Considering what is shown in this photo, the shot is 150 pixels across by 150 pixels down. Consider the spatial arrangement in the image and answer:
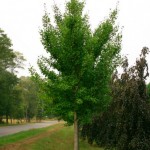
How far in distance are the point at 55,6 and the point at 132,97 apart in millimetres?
4860

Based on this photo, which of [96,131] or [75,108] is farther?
[96,131]

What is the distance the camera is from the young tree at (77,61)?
14.5 m

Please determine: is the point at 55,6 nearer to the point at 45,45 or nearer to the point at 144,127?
the point at 45,45

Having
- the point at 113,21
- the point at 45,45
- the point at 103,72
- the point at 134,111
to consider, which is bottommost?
the point at 134,111

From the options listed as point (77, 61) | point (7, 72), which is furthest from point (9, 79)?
point (77, 61)

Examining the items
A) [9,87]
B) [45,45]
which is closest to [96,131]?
[45,45]

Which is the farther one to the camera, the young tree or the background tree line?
the background tree line

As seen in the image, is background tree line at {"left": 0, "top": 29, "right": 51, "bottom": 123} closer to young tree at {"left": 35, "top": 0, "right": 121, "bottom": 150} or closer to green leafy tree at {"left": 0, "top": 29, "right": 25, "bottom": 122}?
green leafy tree at {"left": 0, "top": 29, "right": 25, "bottom": 122}

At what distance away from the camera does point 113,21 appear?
15.5 m

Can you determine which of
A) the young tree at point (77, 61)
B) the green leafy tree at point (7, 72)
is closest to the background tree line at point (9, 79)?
the green leafy tree at point (7, 72)

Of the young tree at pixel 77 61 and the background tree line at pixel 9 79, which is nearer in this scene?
the young tree at pixel 77 61

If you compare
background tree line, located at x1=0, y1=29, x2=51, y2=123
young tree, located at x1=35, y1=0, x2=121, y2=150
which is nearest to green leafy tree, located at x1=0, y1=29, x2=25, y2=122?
background tree line, located at x1=0, y1=29, x2=51, y2=123

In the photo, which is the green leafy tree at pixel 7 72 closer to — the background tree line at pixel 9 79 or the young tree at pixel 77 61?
the background tree line at pixel 9 79

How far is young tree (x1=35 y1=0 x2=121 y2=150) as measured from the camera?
14469 mm
